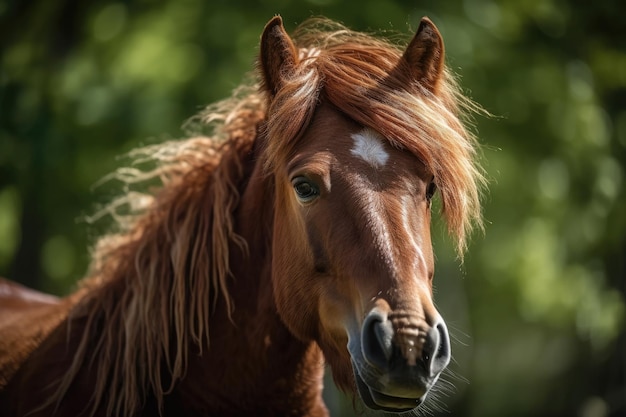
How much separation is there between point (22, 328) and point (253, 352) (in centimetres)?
157

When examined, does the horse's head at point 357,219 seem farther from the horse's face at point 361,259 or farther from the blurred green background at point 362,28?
the blurred green background at point 362,28

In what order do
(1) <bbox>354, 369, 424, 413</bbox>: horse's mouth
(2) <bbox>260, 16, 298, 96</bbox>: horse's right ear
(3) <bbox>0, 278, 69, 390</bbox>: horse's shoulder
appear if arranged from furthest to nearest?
1. (3) <bbox>0, 278, 69, 390</bbox>: horse's shoulder
2. (2) <bbox>260, 16, 298, 96</bbox>: horse's right ear
3. (1) <bbox>354, 369, 424, 413</bbox>: horse's mouth

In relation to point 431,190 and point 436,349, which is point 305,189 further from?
point 436,349

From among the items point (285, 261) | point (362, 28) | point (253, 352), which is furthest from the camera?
point (362, 28)

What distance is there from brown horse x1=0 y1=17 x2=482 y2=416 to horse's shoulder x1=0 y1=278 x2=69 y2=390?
1 centimetres

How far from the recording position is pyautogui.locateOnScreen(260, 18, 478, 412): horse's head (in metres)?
2.85

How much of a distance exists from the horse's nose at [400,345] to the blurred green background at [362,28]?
5994mm

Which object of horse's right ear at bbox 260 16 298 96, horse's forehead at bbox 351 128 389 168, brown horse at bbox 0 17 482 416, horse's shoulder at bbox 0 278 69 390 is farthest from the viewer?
horse's shoulder at bbox 0 278 69 390

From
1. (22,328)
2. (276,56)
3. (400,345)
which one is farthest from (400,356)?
(22,328)

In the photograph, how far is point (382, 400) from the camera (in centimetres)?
290

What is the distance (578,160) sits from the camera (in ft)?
34.3

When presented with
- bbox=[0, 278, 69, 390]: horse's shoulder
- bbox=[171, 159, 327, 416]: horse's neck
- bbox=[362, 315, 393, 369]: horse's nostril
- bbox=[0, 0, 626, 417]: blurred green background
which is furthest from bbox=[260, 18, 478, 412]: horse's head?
bbox=[0, 0, 626, 417]: blurred green background

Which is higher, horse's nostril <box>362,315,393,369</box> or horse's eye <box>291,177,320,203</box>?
horse's eye <box>291,177,320,203</box>

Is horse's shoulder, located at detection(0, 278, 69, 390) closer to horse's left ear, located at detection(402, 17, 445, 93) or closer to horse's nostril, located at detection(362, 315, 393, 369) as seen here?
horse's nostril, located at detection(362, 315, 393, 369)
